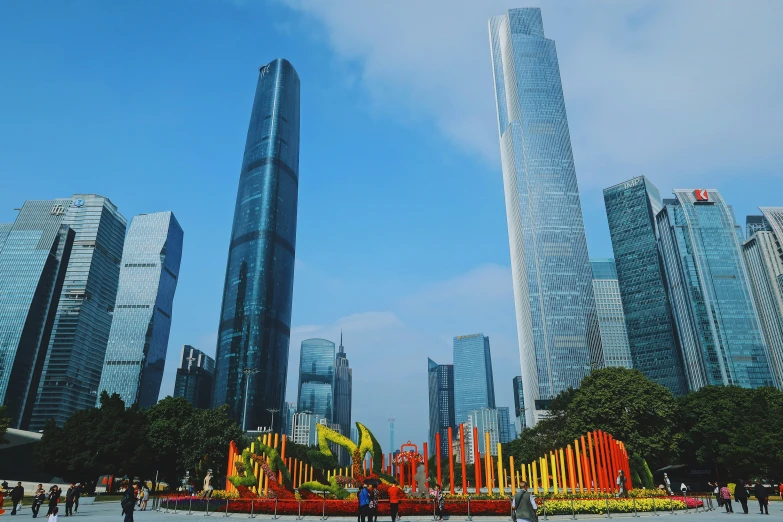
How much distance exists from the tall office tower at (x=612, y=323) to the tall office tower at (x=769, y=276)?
4144cm

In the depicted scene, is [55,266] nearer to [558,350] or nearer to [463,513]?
[558,350]

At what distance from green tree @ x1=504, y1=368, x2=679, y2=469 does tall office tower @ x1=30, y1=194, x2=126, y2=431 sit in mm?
168439

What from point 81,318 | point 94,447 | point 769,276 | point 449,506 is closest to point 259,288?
point 81,318

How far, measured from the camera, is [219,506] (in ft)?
97.3

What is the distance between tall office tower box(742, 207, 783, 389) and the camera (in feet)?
536

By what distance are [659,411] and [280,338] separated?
5671 inches

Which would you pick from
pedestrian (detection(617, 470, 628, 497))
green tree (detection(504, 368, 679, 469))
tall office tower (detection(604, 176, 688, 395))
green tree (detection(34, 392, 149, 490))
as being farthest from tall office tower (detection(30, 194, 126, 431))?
tall office tower (detection(604, 176, 688, 395))

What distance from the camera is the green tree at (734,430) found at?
4909 cm

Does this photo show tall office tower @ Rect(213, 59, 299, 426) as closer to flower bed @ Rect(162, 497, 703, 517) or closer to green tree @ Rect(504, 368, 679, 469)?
green tree @ Rect(504, 368, 679, 469)

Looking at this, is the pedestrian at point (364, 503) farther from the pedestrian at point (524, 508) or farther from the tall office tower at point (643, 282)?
the tall office tower at point (643, 282)

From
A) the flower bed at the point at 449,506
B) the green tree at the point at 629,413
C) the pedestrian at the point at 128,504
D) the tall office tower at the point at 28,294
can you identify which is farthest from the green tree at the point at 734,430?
the tall office tower at the point at 28,294

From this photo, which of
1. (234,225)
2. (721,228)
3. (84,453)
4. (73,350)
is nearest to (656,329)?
(721,228)

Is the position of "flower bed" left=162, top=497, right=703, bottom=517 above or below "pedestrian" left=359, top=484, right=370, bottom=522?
below

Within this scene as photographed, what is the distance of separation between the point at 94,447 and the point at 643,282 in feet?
540
